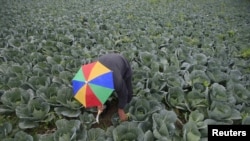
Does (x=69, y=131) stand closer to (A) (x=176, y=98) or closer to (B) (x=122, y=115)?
(B) (x=122, y=115)

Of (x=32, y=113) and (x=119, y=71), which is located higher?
(x=119, y=71)

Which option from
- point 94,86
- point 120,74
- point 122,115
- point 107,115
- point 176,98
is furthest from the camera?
point 176,98

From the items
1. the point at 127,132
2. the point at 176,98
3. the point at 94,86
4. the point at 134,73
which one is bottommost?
the point at 127,132

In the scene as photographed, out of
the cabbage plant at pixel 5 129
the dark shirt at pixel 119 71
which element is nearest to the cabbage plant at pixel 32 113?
the cabbage plant at pixel 5 129

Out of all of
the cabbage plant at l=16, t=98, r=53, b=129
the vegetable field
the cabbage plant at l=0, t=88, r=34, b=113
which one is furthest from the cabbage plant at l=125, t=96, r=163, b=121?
the cabbage plant at l=0, t=88, r=34, b=113

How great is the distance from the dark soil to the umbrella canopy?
95 centimetres

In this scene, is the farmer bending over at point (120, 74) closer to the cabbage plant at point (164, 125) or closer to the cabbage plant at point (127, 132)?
the cabbage plant at point (127, 132)

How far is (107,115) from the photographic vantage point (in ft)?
11.7

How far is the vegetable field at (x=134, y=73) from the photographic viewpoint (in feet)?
10.3

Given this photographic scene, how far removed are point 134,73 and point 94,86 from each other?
1.90 m

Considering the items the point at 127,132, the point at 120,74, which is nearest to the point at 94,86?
the point at 120,74

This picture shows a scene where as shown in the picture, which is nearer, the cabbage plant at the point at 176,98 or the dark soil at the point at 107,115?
the dark soil at the point at 107,115

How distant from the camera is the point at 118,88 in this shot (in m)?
2.68

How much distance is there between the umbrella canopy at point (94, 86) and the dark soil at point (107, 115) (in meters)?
0.95
